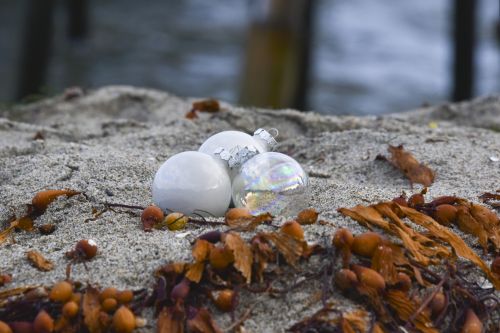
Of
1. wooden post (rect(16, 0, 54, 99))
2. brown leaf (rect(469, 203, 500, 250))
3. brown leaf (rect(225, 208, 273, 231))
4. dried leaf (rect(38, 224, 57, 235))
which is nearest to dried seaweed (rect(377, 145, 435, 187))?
brown leaf (rect(469, 203, 500, 250))

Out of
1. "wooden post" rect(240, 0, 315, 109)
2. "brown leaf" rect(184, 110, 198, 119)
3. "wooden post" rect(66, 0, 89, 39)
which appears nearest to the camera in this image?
"brown leaf" rect(184, 110, 198, 119)

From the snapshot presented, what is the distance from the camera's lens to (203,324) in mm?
1701

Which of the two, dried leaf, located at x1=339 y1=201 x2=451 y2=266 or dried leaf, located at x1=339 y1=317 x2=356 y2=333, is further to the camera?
dried leaf, located at x1=339 y1=201 x2=451 y2=266

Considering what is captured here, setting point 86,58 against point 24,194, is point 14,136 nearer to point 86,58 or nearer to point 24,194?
point 24,194

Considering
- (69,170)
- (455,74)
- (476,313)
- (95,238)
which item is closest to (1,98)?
(455,74)

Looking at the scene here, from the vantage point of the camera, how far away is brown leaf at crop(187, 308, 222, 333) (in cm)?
169

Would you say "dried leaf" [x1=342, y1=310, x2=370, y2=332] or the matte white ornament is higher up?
the matte white ornament

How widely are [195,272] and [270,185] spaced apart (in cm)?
45

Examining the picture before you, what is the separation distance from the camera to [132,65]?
1002 centimetres

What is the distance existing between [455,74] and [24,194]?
18.0ft

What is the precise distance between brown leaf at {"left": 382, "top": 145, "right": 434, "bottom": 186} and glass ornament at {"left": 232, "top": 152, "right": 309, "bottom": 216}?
0.74 m

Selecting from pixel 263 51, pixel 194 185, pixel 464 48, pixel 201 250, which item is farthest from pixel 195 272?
pixel 464 48

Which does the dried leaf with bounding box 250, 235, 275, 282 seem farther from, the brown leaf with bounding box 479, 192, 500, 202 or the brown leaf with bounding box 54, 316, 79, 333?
the brown leaf with bounding box 479, 192, 500, 202

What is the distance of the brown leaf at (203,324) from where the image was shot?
1691 millimetres
